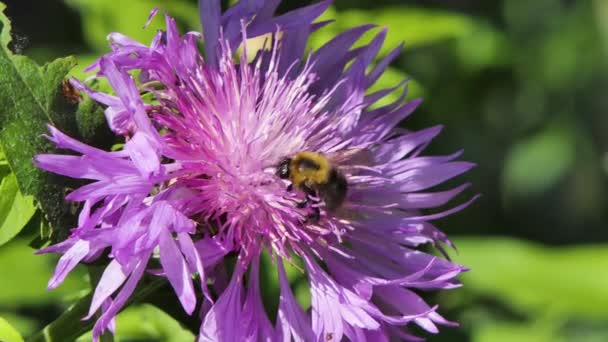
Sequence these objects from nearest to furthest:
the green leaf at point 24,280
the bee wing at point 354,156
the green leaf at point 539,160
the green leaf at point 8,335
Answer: the green leaf at point 8,335
the bee wing at point 354,156
the green leaf at point 24,280
the green leaf at point 539,160

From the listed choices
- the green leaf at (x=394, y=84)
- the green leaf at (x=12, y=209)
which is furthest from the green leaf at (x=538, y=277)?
the green leaf at (x=12, y=209)

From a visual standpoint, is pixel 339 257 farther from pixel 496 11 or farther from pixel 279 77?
pixel 496 11

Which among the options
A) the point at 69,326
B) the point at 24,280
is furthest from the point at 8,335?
the point at 24,280

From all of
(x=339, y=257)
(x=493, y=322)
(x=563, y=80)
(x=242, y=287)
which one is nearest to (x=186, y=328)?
(x=242, y=287)

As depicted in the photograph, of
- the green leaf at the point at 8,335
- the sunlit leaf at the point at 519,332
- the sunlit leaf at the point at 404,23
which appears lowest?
the sunlit leaf at the point at 519,332

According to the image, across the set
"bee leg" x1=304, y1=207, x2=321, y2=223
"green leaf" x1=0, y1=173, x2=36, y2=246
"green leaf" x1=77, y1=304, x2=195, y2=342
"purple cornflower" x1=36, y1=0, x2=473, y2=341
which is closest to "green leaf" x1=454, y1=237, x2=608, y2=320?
"purple cornflower" x1=36, y1=0, x2=473, y2=341

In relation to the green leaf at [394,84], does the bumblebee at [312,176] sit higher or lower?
higher

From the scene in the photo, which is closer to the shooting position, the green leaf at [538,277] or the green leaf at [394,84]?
the green leaf at [394,84]

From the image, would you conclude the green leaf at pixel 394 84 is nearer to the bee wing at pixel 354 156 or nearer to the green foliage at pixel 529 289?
the bee wing at pixel 354 156
